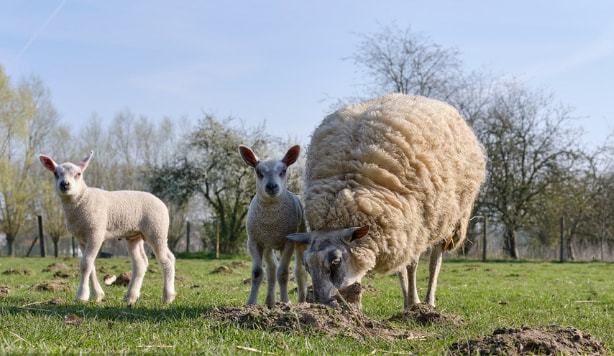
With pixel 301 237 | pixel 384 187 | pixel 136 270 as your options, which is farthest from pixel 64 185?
pixel 384 187

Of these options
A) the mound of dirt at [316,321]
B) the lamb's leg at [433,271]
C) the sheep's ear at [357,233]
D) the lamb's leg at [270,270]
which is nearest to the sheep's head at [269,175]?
the lamb's leg at [270,270]

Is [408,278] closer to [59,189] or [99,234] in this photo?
[99,234]

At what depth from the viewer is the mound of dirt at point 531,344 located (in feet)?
13.8

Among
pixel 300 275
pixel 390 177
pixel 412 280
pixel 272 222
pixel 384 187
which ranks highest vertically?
pixel 390 177

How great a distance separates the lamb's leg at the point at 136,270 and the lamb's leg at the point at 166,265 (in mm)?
279

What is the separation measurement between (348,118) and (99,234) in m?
3.53

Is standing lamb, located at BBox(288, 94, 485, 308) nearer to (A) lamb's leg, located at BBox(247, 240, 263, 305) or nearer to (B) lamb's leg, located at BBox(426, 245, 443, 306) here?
(B) lamb's leg, located at BBox(426, 245, 443, 306)

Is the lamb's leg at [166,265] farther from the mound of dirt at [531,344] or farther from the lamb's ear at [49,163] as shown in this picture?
the mound of dirt at [531,344]

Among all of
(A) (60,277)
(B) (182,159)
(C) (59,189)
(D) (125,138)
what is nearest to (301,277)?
(C) (59,189)

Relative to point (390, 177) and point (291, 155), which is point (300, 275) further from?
point (390, 177)

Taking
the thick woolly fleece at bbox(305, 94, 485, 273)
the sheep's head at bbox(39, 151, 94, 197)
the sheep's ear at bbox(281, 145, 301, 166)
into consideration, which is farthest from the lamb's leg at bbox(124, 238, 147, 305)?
the thick woolly fleece at bbox(305, 94, 485, 273)

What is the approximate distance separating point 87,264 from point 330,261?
3.70m

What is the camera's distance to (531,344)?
4.31 metres

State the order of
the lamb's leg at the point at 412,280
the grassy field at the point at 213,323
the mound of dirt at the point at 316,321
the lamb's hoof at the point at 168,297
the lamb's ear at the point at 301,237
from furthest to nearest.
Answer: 1. the lamb's hoof at the point at 168,297
2. the lamb's leg at the point at 412,280
3. the lamb's ear at the point at 301,237
4. the mound of dirt at the point at 316,321
5. the grassy field at the point at 213,323
